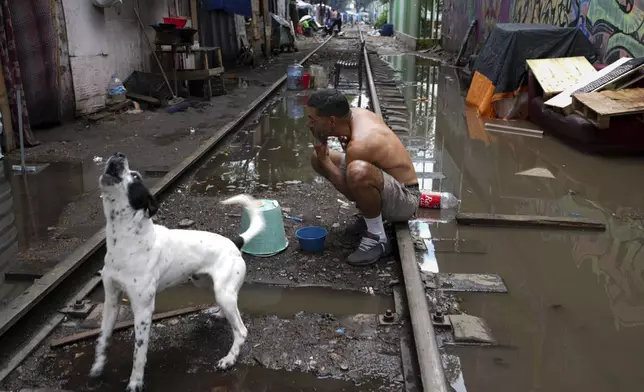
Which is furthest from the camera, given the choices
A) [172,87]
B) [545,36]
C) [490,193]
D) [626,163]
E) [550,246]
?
[172,87]

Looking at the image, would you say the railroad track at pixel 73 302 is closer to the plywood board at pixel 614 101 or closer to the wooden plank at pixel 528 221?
the wooden plank at pixel 528 221

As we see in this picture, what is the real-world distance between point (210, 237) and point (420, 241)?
2218mm

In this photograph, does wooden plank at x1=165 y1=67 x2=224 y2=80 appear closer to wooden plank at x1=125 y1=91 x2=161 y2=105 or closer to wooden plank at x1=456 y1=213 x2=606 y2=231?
wooden plank at x1=125 y1=91 x2=161 y2=105

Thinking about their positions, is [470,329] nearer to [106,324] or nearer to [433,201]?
[106,324]

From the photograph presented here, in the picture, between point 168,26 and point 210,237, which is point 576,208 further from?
point 168,26

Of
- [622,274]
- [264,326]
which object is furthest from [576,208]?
[264,326]

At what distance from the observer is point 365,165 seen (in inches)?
152

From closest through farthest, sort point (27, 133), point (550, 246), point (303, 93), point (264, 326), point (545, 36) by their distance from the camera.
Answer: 1. point (264, 326)
2. point (550, 246)
3. point (27, 133)
4. point (545, 36)
5. point (303, 93)

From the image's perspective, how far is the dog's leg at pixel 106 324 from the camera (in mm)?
2613

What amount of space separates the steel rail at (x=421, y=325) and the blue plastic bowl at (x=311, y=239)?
602 millimetres

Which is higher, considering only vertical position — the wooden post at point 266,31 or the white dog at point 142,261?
the wooden post at point 266,31

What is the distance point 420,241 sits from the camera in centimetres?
457

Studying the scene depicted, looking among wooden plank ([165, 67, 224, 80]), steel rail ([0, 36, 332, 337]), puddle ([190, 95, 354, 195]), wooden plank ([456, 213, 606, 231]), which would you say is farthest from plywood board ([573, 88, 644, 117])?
wooden plank ([165, 67, 224, 80])

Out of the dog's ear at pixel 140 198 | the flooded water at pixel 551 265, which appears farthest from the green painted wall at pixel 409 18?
the dog's ear at pixel 140 198
